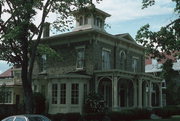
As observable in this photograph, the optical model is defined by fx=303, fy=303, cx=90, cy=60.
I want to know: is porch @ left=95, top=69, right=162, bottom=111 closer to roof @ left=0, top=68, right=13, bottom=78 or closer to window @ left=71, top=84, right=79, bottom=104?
window @ left=71, top=84, right=79, bottom=104

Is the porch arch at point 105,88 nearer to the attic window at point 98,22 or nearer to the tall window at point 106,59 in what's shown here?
the tall window at point 106,59

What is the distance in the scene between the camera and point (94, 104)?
28859 mm

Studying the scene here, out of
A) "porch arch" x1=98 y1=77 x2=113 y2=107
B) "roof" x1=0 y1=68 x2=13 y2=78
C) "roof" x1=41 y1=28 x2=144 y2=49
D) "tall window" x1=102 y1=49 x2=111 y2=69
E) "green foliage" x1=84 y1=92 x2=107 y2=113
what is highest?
"roof" x1=41 y1=28 x2=144 y2=49

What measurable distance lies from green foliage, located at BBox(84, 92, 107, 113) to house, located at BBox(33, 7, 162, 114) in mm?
789

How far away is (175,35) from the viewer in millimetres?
21250

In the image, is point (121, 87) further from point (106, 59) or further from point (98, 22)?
point (98, 22)

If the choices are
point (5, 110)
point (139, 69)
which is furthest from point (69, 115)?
point (139, 69)

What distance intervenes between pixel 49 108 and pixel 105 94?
648cm

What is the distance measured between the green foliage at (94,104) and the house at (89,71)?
0.79m

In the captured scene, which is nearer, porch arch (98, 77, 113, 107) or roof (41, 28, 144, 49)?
roof (41, 28, 144, 49)

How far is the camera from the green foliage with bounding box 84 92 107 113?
28516 millimetres

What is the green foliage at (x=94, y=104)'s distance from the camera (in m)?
28.5

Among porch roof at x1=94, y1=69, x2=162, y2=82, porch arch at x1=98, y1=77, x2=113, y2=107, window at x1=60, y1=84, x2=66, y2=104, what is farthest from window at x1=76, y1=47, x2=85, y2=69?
window at x1=60, y1=84, x2=66, y2=104

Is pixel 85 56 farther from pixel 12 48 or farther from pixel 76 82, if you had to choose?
pixel 12 48
